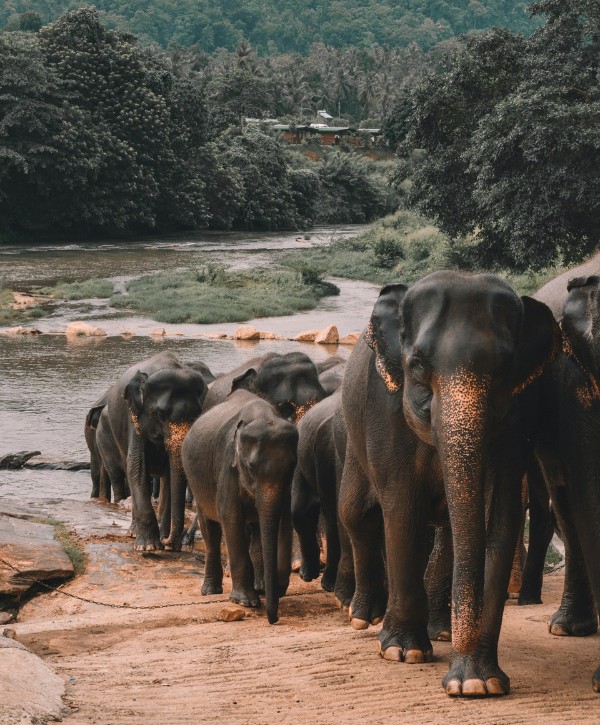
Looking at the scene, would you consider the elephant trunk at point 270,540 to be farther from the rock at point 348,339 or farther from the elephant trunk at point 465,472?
the rock at point 348,339

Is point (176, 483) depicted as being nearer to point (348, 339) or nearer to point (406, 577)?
point (406, 577)

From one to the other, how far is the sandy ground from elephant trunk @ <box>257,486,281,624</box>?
0.47ft

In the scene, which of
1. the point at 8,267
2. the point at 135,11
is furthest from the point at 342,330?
the point at 135,11

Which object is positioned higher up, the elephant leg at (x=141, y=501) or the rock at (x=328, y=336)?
the elephant leg at (x=141, y=501)

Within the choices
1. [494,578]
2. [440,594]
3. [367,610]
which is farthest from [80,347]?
[494,578]

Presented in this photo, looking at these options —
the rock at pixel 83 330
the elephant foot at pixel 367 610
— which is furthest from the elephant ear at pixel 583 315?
the rock at pixel 83 330

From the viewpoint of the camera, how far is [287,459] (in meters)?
7.84

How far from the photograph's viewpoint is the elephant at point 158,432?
34.3 ft

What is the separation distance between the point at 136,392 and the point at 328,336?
16541 mm

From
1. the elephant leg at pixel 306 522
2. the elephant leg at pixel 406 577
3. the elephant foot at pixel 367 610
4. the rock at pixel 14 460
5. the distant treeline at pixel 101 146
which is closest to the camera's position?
the elephant leg at pixel 406 577

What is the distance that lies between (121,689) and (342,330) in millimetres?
23742

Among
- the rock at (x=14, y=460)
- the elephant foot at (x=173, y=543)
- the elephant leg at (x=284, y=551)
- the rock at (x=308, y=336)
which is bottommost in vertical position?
the rock at (x=308, y=336)

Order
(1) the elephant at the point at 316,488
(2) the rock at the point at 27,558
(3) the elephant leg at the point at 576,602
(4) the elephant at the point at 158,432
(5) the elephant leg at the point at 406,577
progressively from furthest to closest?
1. (4) the elephant at the point at 158,432
2. (2) the rock at the point at 27,558
3. (1) the elephant at the point at 316,488
4. (3) the elephant leg at the point at 576,602
5. (5) the elephant leg at the point at 406,577

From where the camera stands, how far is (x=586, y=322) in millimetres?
5098
